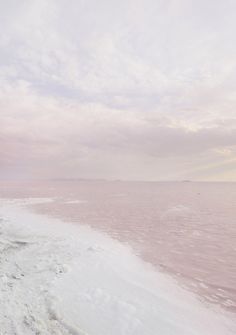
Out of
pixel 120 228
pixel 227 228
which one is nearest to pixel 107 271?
pixel 120 228

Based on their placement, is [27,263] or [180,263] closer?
[27,263]

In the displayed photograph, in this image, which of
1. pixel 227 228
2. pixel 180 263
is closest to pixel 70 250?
pixel 180 263

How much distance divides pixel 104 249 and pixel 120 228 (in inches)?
286

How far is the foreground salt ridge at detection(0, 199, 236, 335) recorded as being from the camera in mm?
6457

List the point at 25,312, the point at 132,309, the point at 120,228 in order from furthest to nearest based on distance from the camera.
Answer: the point at 120,228
the point at 132,309
the point at 25,312

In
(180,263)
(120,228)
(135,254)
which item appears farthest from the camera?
(120,228)

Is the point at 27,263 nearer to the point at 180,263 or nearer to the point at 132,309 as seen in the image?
the point at 132,309

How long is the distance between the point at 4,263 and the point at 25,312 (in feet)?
15.6

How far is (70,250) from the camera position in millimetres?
13258

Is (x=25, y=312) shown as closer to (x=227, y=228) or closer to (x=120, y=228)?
(x=120, y=228)

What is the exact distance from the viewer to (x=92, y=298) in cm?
803

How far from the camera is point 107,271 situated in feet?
34.8

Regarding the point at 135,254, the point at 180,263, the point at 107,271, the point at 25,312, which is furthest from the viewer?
the point at 135,254

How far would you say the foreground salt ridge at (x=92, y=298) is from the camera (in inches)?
254
